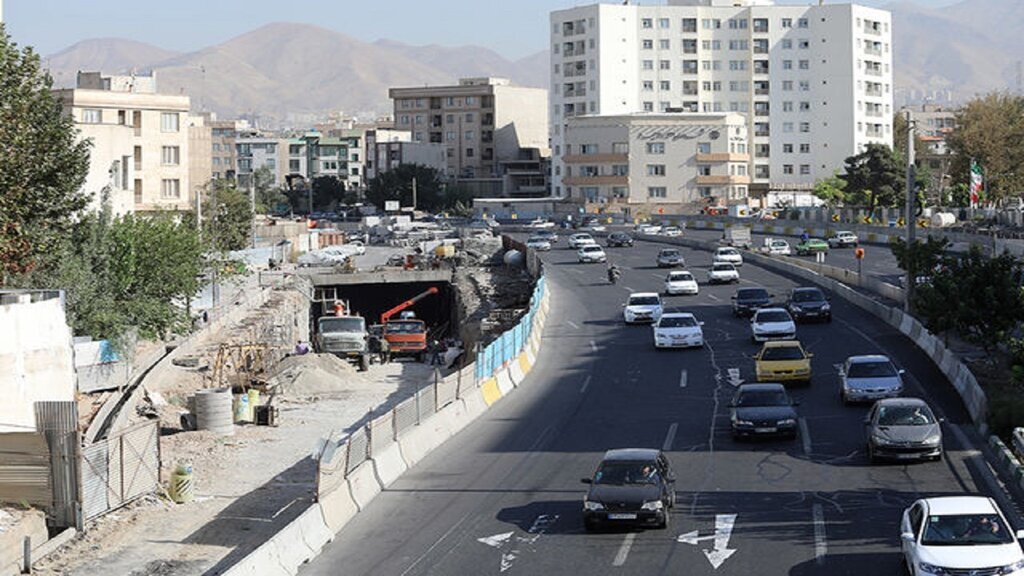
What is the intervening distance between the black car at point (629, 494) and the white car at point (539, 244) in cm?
8150

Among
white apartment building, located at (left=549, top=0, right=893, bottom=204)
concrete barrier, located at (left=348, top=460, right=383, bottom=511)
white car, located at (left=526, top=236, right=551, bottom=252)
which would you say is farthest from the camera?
white apartment building, located at (left=549, top=0, right=893, bottom=204)

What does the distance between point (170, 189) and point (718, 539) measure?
286ft

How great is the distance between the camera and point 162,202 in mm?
104125

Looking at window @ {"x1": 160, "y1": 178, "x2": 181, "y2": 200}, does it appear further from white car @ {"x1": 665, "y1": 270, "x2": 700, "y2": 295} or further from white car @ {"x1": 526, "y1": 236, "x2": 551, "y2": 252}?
white car @ {"x1": 665, "y1": 270, "x2": 700, "y2": 295}

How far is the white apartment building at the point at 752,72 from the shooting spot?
7224 inches

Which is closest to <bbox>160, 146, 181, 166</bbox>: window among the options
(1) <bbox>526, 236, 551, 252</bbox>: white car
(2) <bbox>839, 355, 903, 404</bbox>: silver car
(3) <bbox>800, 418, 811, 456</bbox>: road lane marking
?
(1) <bbox>526, 236, 551, 252</bbox>: white car

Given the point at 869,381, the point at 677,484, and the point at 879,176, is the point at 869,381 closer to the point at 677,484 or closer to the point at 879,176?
the point at 677,484

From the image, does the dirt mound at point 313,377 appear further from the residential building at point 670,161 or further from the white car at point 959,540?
the residential building at point 670,161

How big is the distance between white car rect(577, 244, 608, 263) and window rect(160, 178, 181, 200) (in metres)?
30.5

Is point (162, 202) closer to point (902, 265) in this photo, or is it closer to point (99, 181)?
point (99, 181)

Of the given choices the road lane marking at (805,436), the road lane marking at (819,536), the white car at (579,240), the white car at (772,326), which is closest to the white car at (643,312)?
the white car at (772,326)

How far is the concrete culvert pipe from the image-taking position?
Answer: 40.0 metres

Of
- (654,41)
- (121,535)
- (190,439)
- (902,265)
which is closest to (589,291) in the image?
(902,265)

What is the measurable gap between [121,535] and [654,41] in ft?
545
